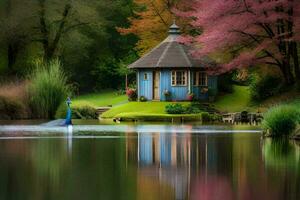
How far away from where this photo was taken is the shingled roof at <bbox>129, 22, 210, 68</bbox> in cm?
5328

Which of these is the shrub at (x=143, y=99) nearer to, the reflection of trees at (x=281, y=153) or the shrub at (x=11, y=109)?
the shrub at (x=11, y=109)

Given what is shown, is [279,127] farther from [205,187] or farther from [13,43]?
[13,43]

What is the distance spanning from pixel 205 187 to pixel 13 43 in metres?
53.0

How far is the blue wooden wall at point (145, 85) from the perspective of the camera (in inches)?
2142

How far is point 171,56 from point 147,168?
36.7 metres

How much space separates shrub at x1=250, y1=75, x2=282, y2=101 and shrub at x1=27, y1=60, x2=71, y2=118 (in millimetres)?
13076

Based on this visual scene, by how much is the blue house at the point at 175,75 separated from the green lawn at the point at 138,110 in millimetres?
1946

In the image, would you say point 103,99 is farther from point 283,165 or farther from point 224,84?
point 283,165

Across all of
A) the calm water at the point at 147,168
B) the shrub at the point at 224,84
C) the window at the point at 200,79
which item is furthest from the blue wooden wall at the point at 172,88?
the calm water at the point at 147,168

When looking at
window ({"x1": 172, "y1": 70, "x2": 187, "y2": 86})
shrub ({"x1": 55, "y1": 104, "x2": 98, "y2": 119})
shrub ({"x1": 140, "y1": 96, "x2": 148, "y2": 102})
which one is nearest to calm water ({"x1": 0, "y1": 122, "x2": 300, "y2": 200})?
shrub ({"x1": 55, "y1": 104, "x2": 98, "y2": 119})

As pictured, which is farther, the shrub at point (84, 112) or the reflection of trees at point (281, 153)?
the shrub at point (84, 112)

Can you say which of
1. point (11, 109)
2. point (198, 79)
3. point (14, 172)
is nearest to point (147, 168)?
point (14, 172)

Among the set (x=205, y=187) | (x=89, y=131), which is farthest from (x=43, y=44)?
(x=205, y=187)

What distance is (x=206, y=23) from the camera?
48.1m
